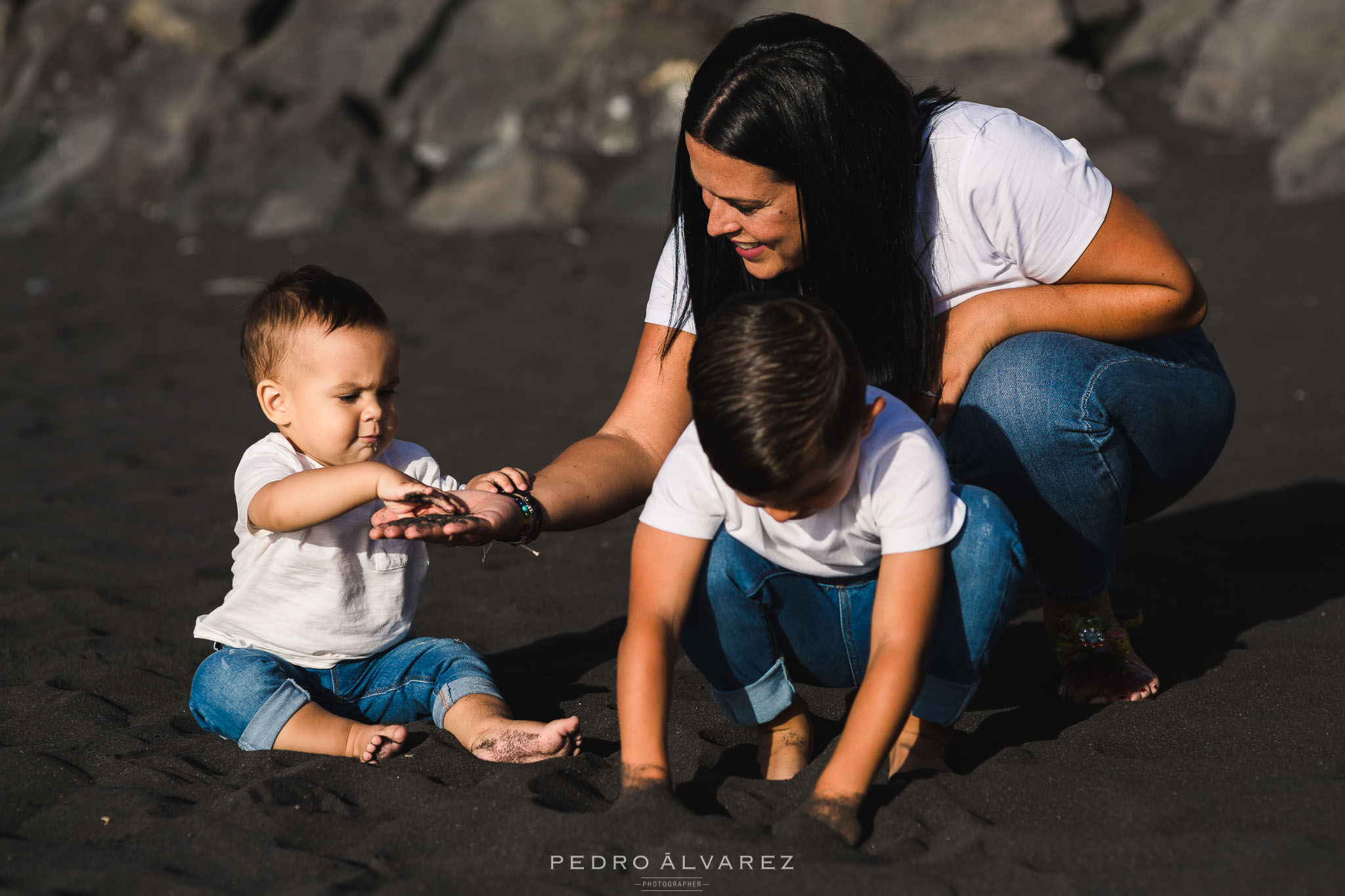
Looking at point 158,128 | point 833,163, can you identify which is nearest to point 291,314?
point 833,163

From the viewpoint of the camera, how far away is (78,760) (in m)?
2.31

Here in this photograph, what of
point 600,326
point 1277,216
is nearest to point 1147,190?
point 1277,216

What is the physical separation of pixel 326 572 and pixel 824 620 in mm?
1036

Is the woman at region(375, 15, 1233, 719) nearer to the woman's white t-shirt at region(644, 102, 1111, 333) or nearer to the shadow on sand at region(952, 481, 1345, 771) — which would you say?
the woman's white t-shirt at region(644, 102, 1111, 333)

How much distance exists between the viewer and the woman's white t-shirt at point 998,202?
246 centimetres

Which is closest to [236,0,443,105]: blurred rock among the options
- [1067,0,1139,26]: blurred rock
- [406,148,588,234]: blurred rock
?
[406,148,588,234]: blurred rock

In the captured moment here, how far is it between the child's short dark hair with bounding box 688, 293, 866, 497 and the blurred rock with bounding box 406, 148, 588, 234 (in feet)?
25.8

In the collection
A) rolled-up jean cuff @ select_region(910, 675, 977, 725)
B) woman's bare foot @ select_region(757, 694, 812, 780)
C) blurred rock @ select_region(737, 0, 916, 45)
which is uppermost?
blurred rock @ select_region(737, 0, 916, 45)

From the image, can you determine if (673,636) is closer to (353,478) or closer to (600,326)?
(353,478)

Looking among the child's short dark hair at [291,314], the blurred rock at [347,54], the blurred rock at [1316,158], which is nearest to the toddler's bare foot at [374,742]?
the child's short dark hair at [291,314]

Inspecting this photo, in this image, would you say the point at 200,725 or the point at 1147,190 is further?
the point at 1147,190

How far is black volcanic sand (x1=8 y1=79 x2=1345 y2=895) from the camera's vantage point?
180 centimetres

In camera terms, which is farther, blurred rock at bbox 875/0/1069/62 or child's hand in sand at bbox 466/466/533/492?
blurred rock at bbox 875/0/1069/62

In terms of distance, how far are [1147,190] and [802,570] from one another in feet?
22.7
